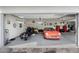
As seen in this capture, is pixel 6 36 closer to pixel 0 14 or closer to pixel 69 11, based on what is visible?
pixel 0 14

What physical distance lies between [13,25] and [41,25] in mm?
1571

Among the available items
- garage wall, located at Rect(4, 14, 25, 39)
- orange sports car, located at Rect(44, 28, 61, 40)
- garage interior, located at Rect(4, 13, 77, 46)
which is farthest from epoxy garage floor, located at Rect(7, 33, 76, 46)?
garage wall, located at Rect(4, 14, 25, 39)

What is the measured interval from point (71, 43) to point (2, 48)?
126 inches

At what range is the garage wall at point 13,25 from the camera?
7.41 meters

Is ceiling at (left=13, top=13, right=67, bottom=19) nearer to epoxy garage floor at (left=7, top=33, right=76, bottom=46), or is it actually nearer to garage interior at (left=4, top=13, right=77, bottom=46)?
garage interior at (left=4, top=13, right=77, bottom=46)

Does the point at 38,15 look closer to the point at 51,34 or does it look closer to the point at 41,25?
the point at 41,25

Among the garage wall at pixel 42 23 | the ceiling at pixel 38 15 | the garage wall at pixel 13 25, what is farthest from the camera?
the garage wall at pixel 13 25

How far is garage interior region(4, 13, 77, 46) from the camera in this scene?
716cm

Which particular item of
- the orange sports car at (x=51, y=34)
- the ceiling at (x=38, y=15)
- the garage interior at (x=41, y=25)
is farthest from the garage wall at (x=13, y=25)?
the orange sports car at (x=51, y=34)

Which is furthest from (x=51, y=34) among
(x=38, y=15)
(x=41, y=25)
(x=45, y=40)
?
(x=38, y=15)

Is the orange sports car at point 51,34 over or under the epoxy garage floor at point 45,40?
over

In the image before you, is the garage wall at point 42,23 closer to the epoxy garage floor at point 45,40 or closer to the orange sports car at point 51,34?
the orange sports car at point 51,34
